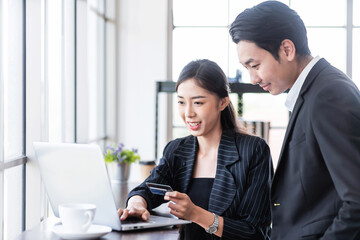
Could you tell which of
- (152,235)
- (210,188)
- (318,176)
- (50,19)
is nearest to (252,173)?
(210,188)

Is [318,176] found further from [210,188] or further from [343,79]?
[210,188]

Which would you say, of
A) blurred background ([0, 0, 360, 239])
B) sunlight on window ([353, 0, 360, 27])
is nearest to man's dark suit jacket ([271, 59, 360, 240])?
blurred background ([0, 0, 360, 239])

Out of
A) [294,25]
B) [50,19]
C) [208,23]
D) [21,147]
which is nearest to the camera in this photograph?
[294,25]

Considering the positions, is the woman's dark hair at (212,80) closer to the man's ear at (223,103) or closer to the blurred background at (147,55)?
the man's ear at (223,103)

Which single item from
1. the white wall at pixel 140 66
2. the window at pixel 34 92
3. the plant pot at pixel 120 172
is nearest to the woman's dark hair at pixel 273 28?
the window at pixel 34 92

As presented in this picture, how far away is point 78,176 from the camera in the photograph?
1.55m

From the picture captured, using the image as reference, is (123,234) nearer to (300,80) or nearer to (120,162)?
(300,80)

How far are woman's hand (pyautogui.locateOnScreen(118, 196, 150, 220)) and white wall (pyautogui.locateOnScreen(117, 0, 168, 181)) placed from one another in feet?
10.5

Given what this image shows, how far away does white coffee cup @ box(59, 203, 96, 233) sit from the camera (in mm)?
1468

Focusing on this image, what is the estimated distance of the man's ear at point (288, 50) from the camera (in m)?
1.41

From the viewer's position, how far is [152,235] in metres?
1.57

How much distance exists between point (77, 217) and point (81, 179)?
5.1 inches

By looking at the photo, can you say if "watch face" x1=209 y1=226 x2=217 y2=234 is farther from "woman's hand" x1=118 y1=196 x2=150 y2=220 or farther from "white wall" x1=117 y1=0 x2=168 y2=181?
"white wall" x1=117 y1=0 x2=168 y2=181

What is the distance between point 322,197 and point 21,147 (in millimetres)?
1795
